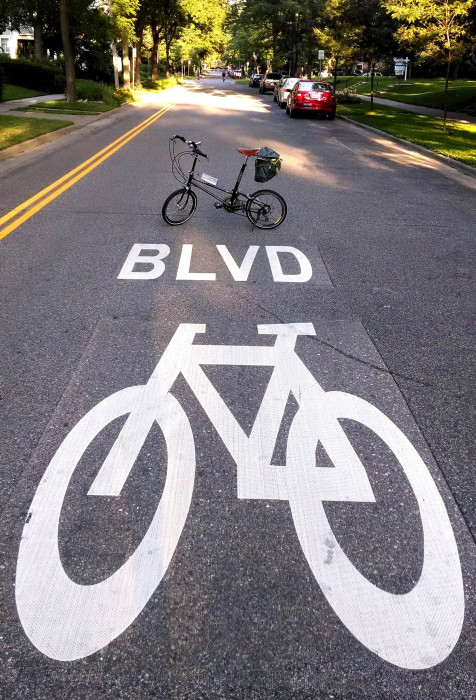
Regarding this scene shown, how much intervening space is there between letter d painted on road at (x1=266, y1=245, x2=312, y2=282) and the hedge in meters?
35.2

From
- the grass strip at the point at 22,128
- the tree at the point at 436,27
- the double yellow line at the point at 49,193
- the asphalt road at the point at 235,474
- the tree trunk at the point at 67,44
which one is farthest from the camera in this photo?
the tree trunk at the point at 67,44

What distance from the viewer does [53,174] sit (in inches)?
462

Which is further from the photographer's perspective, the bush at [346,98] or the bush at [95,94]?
the bush at [346,98]

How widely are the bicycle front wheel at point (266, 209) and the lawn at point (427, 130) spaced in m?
7.45

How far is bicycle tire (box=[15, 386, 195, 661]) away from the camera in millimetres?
2285

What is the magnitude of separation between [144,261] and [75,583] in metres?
4.66

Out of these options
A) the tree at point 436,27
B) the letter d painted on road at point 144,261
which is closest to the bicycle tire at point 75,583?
the letter d painted on road at point 144,261

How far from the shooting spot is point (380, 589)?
2502 millimetres

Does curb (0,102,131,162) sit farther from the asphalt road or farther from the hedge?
the hedge

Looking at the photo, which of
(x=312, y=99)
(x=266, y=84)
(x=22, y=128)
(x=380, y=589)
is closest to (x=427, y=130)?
(x=312, y=99)

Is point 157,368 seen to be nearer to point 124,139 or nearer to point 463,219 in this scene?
point 463,219

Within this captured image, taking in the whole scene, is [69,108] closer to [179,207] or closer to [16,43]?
[179,207]

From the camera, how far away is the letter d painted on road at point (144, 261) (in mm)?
6189

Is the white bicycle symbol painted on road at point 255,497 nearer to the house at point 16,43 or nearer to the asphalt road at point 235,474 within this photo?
the asphalt road at point 235,474
